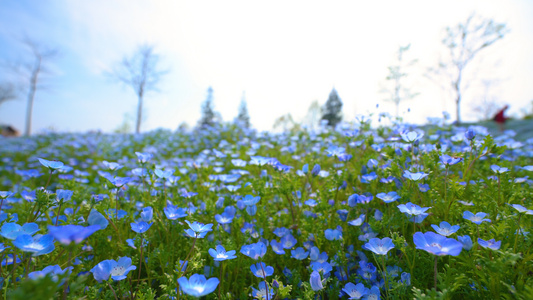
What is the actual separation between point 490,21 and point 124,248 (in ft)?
91.3

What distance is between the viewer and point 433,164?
5.85 ft

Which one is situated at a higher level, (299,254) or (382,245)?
(382,245)

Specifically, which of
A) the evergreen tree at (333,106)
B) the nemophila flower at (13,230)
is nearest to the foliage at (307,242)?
the nemophila flower at (13,230)

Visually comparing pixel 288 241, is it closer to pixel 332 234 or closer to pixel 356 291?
pixel 332 234

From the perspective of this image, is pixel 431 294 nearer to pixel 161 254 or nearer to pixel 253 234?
pixel 253 234

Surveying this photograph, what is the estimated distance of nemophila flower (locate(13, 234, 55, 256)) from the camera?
896mm

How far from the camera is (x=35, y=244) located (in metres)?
0.98

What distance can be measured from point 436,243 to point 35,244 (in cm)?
156

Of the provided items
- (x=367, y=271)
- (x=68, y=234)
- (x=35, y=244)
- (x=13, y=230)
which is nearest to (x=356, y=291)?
(x=367, y=271)

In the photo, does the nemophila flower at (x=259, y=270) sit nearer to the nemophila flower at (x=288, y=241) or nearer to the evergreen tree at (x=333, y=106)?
the nemophila flower at (x=288, y=241)

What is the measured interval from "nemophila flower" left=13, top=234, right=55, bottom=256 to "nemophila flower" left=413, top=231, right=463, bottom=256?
139 centimetres

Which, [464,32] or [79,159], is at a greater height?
[464,32]

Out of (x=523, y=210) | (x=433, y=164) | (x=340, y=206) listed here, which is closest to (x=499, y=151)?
(x=433, y=164)

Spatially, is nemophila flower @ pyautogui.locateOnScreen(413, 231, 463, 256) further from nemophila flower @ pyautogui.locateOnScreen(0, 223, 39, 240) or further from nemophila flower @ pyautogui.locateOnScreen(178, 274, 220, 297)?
nemophila flower @ pyautogui.locateOnScreen(0, 223, 39, 240)
